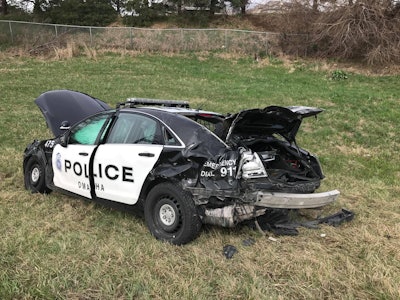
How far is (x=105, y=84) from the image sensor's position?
704 inches

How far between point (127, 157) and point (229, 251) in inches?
63.0

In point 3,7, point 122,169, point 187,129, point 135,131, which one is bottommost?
point 122,169

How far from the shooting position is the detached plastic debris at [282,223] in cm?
536

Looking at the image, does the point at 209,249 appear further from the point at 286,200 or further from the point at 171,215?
the point at 286,200

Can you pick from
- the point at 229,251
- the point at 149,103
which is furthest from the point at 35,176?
the point at 229,251

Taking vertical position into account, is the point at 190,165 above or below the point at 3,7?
below

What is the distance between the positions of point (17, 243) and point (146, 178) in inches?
59.3

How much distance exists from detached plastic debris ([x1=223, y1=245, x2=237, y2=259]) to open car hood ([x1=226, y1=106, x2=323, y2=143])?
1136 millimetres

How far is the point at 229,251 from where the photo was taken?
16.0 ft

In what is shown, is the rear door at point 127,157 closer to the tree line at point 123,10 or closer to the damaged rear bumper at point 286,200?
the damaged rear bumper at point 286,200

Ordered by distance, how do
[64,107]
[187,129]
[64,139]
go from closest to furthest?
[187,129], [64,139], [64,107]

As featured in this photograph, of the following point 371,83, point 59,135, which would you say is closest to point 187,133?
point 59,135

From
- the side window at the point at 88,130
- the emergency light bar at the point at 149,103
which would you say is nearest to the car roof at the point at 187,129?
the emergency light bar at the point at 149,103

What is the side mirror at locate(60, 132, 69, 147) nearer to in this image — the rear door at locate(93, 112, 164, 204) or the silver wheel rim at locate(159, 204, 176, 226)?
the rear door at locate(93, 112, 164, 204)
